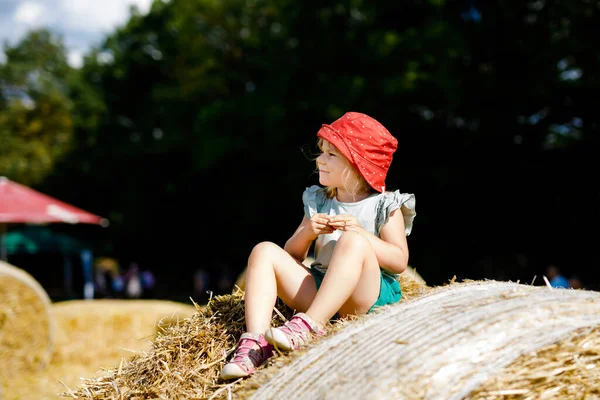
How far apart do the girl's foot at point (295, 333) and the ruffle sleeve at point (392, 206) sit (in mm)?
735

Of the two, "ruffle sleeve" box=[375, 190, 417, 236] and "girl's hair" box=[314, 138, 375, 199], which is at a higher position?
"girl's hair" box=[314, 138, 375, 199]

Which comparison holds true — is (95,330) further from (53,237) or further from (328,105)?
(53,237)

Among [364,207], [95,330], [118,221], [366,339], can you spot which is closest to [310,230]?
[364,207]

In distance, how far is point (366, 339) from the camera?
102 inches

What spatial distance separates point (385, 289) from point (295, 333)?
0.67 m

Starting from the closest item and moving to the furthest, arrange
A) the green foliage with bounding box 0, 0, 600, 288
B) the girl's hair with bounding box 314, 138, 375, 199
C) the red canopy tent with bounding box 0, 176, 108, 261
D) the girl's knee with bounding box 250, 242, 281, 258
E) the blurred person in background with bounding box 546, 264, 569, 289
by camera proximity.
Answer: the girl's knee with bounding box 250, 242, 281, 258 < the girl's hair with bounding box 314, 138, 375, 199 < the blurred person in background with bounding box 546, 264, 569, 289 < the red canopy tent with bounding box 0, 176, 108, 261 < the green foliage with bounding box 0, 0, 600, 288

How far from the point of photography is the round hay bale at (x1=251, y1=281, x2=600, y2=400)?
2.25 meters

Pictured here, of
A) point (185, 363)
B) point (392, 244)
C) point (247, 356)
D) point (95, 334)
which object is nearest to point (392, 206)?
point (392, 244)

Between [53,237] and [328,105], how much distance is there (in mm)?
14245

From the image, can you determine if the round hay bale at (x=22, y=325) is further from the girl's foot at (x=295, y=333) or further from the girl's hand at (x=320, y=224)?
the girl's foot at (x=295, y=333)

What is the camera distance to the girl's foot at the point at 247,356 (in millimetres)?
2801

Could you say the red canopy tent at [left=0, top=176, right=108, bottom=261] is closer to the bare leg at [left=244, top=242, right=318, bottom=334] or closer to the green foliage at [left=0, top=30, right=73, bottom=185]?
the bare leg at [left=244, top=242, right=318, bottom=334]

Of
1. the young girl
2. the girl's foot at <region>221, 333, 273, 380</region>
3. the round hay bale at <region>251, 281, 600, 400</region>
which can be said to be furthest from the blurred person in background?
the girl's foot at <region>221, 333, 273, 380</region>

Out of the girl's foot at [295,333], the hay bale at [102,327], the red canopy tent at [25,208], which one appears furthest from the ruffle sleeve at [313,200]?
the red canopy tent at [25,208]
